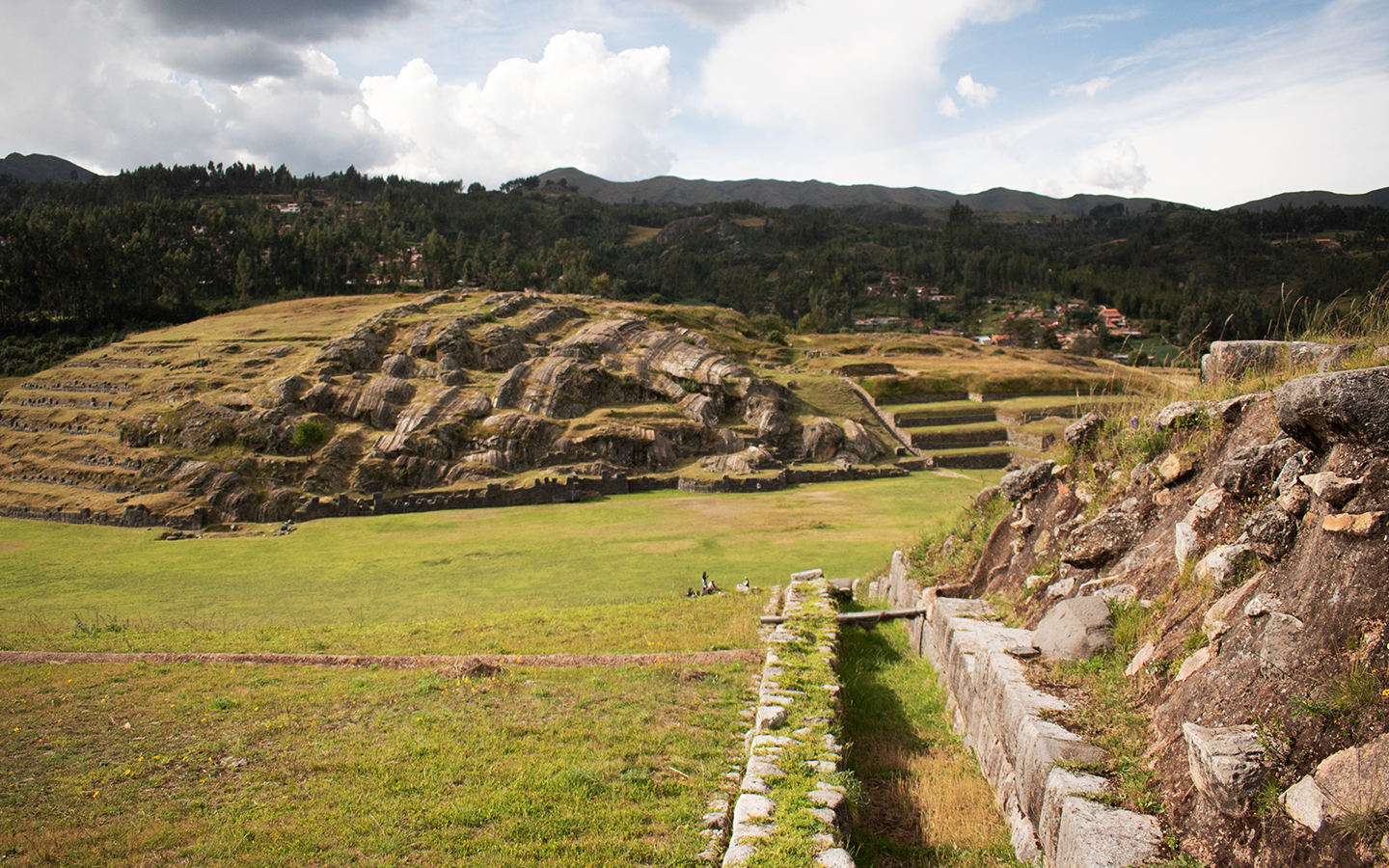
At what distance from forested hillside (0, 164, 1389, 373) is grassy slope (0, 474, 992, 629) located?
28565 mm

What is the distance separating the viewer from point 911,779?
7195 millimetres

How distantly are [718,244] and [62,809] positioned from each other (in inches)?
6805

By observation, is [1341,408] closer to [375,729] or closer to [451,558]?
[375,729]

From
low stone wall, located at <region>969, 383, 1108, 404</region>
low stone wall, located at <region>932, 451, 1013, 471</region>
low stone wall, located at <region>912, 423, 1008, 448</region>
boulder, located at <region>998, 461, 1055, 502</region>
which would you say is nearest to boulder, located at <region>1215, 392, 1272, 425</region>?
boulder, located at <region>998, 461, 1055, 502</region>

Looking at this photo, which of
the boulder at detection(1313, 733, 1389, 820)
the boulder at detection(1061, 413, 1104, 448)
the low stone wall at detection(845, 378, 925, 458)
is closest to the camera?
the boulder at detection(1313, 733, 1389, 820)

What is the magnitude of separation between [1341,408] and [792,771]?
4879 millimetres

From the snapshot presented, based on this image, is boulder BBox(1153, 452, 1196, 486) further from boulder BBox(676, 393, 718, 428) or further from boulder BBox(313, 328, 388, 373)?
boulder BBox(313, 328, 388, 373)

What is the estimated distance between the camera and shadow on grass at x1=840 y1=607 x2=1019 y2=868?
5930mm

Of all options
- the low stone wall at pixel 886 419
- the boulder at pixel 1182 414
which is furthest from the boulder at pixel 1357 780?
the low stone wall at pixel 886 419

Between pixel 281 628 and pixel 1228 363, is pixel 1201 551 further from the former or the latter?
pixel 281 628

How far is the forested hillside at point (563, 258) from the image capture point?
71625 mm

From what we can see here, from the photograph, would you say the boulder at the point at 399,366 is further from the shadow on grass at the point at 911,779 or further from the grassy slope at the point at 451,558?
the shadow on grass at the point at 911,779

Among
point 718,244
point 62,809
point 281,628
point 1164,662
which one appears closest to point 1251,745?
point 1164,662

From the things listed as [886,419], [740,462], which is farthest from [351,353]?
[886,419]
